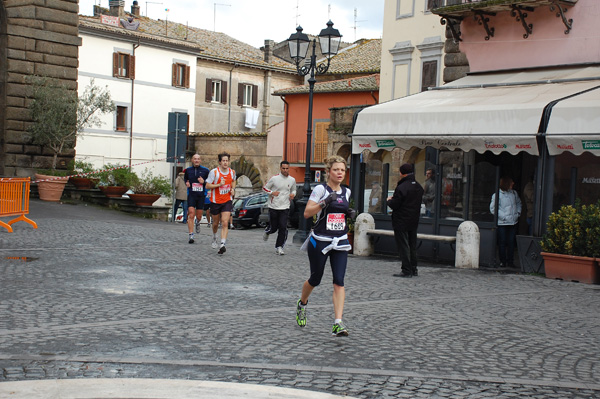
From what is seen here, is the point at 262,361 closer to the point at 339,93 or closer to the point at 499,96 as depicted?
the point at 499,96

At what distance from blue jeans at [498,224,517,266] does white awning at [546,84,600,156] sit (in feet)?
5.93

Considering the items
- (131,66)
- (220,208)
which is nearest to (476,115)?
(220,208)

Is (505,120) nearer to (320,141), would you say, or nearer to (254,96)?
(320,141)

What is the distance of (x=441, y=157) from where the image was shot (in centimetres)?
1608

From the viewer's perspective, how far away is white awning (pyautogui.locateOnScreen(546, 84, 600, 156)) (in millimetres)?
13031

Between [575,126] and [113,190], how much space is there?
51.8 feet

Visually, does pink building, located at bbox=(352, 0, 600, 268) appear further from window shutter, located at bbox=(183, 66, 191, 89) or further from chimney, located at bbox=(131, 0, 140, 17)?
chimney, located at bbox=(131, 0, 140, 17)

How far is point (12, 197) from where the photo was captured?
16578mm

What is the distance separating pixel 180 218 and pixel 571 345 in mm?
22021

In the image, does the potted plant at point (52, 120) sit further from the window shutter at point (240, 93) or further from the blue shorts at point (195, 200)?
the window shutter at point (240, 93)

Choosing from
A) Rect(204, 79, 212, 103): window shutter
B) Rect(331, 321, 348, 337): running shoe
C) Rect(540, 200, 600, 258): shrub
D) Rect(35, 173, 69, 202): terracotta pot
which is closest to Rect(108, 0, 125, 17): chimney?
Rect(204, 79, 212, 103): window shutter

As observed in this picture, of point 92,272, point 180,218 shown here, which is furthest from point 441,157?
point 180,218

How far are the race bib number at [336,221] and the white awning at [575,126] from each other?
6643 millimetres

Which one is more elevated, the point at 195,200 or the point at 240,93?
the point at 240,93
